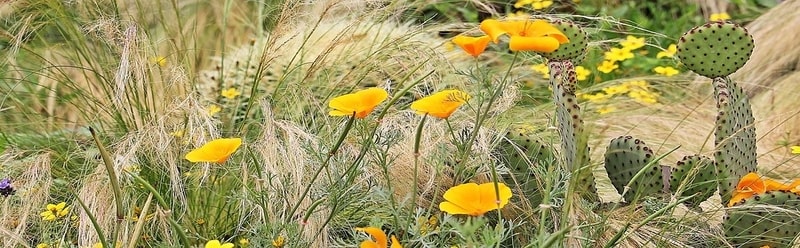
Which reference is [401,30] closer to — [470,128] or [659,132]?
[659,132]

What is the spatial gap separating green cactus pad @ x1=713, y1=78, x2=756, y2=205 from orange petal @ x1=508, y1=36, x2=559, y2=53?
26.7 inches

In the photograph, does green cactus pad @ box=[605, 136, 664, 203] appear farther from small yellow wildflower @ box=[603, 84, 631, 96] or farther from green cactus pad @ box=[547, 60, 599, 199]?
small yellow wildflower @ box=[603, 84, 631, 96]

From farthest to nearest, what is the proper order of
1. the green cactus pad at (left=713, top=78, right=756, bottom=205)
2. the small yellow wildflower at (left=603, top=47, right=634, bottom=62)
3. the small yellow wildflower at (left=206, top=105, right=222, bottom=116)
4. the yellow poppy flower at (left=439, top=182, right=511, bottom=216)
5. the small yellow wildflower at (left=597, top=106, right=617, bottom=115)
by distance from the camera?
the small yellow wildflower at (left=603, top=47, right=634, bottom=62), the small yellow wildflower at (left=597, top=106, right=617, bottom=115), the small yellow wildflower at (left=206, top=105, right=222, bottom=116), the green cactus pad at (left=713, top=78, right=756, bottom=205), the yellow poppy flower at (left=439, top=182, right=511, bottom=216)

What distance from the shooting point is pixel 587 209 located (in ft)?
6.75

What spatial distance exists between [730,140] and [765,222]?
6.5 inches

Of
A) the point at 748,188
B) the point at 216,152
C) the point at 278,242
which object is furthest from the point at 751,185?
the point at 216,152

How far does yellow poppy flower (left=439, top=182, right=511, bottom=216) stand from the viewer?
5.35 ft

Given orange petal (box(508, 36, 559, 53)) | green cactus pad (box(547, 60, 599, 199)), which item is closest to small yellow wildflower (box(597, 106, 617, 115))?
green cactus pad (box(547, 60, 599, 199))

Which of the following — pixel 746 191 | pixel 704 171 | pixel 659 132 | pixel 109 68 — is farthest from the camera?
pixel 659 132

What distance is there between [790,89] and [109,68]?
2.01 m

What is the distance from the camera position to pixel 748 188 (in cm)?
222

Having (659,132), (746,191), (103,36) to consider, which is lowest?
(659,132)

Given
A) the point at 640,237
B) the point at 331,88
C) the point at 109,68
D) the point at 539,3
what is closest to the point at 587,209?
the point at 640,237

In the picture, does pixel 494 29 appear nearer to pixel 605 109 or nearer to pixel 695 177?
pixel 695 177
